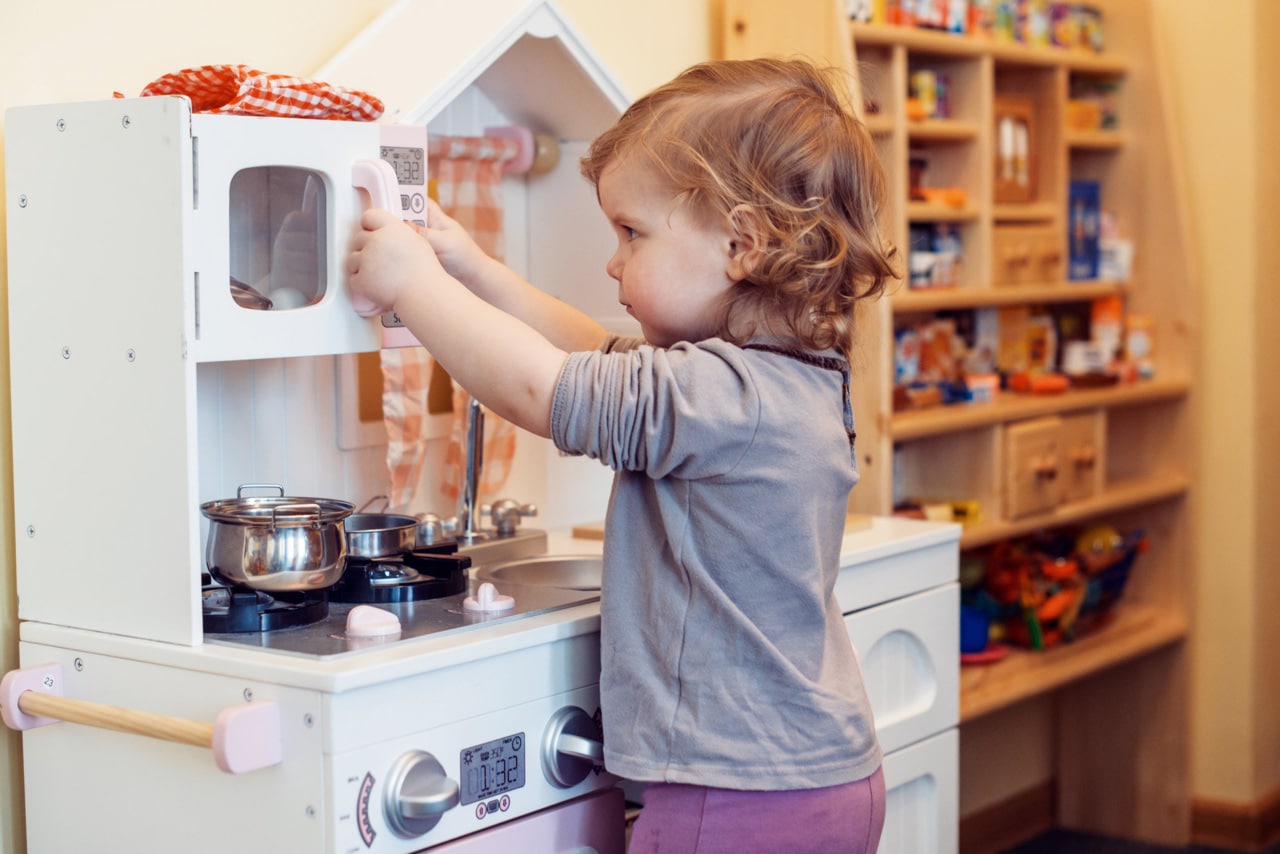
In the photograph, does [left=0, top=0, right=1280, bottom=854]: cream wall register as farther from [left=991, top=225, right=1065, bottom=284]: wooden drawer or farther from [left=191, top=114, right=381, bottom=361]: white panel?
[left=191, top=114, right=381, bottom=361]: white panel

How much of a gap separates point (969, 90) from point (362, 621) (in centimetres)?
174

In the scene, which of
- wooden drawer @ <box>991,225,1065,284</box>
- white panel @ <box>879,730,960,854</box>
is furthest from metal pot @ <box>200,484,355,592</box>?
wooden drawer @ <box>991,225,1065,284</box>

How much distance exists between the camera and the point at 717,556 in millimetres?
1175

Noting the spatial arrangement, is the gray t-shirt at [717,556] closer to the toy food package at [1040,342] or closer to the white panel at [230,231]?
the white panel at [230,231]

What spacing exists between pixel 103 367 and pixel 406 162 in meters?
0.32

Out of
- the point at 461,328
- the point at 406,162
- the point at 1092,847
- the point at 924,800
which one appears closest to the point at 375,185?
the point at 406,162

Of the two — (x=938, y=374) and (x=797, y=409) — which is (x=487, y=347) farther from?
(x=938, y=374)

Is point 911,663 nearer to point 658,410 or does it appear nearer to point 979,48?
point 658,410

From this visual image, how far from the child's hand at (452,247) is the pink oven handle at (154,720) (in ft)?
1.55

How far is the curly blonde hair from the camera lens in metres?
1.18

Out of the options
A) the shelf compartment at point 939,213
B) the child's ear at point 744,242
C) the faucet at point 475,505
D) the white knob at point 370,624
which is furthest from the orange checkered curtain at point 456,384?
the shelf compartment at point 939,213

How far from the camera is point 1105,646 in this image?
107 inches

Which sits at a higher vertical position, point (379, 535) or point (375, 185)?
point (375, 185)

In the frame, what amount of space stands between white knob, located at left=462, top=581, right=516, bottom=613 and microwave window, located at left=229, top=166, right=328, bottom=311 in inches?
11.8
